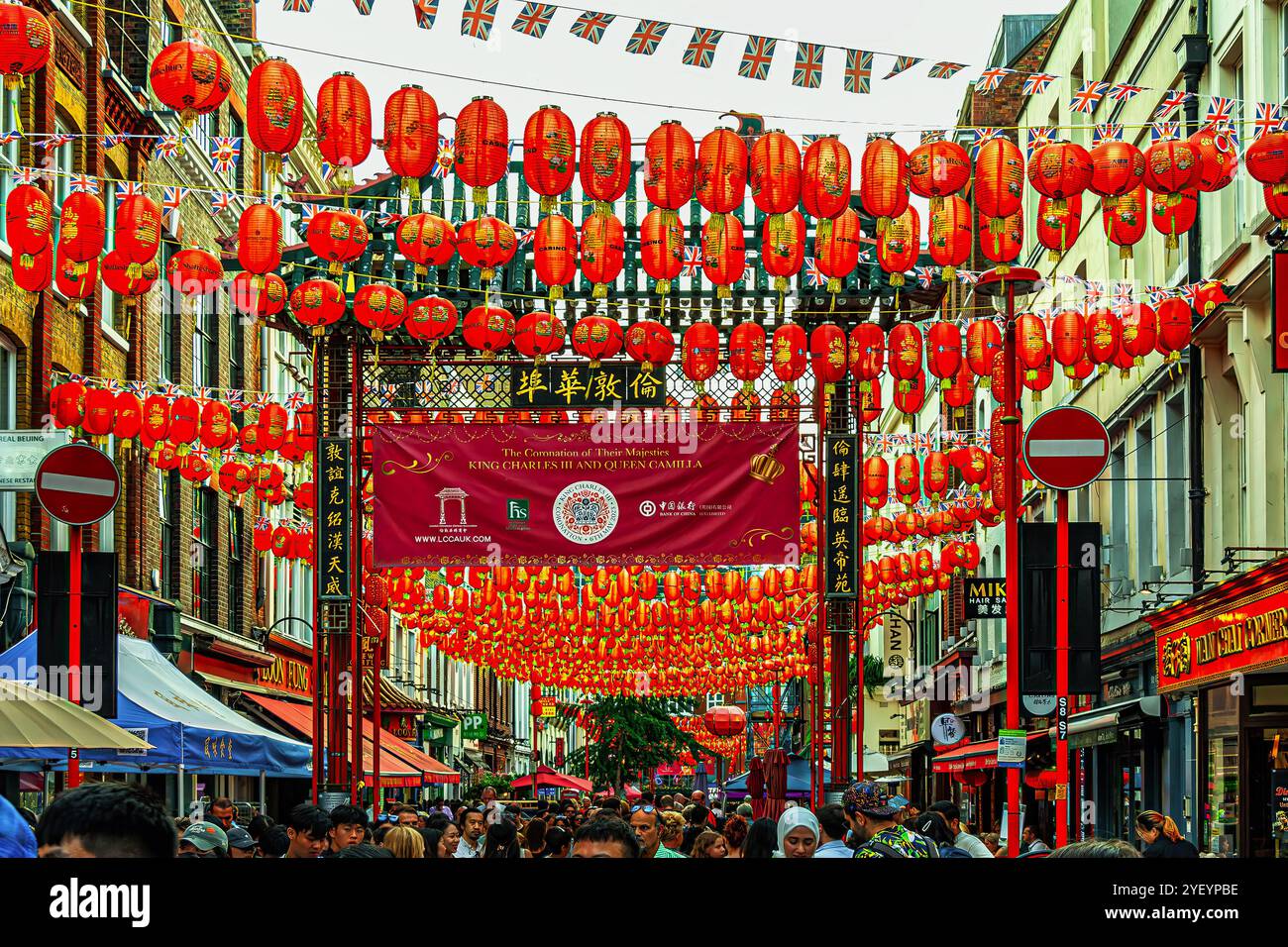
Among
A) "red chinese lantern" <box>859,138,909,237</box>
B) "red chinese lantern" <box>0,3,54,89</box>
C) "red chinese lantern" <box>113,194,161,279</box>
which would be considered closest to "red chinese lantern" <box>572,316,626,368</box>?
"red chinese lantern" <box>859,138,909,237</box>

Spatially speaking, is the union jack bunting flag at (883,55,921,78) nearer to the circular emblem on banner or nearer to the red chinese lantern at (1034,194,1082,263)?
the red chinese lantern at (1034,194,1082,263)

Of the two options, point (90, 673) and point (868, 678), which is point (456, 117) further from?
point (868, 678)

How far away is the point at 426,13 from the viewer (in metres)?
12.0

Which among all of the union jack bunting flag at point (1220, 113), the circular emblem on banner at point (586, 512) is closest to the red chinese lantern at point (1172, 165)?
the union jack bunting flag at point (1220, 113)

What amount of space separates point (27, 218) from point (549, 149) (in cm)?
453

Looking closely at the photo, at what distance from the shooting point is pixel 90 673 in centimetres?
1280

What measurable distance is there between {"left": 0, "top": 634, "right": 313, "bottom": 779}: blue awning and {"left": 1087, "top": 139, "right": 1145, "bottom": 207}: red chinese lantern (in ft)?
29.8

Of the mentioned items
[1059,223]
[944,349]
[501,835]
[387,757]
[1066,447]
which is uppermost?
[1059,223]

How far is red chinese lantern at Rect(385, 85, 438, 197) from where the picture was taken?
13.5m

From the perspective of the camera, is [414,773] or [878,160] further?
[414,773]

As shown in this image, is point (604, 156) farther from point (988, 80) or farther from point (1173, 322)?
point (1173, 322)

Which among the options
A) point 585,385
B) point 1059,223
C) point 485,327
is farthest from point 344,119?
point 585,385

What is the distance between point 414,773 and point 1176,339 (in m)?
15.5
